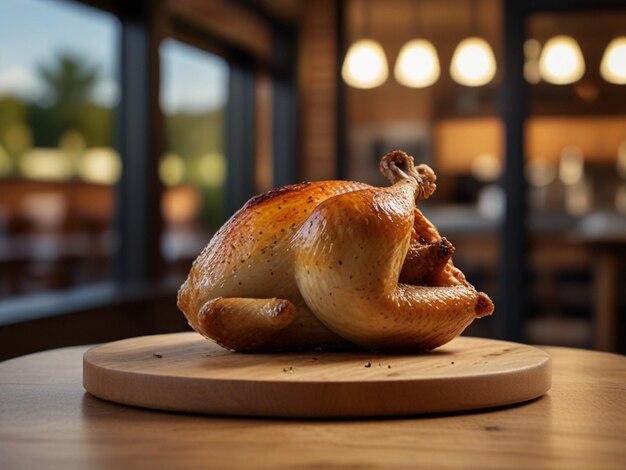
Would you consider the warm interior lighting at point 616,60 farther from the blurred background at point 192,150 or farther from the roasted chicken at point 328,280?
the roasted chicken at point 328,280

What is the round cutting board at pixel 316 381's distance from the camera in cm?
82

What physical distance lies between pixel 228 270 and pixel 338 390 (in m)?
0.25

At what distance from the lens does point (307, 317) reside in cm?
101

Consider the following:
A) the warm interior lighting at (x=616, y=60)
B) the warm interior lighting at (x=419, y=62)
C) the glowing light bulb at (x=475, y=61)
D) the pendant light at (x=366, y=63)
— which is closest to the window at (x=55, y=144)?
the pendant light at (x=366, y=63)

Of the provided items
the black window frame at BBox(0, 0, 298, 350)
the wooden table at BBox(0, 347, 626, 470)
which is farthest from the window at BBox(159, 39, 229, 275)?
the wooden table at BBox(0, 347, 626, 470)

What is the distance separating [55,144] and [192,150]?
0.86m

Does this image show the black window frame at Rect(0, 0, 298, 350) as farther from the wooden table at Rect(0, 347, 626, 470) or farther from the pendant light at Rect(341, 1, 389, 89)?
the wooden table at Rect(0, 347, 626, 470)

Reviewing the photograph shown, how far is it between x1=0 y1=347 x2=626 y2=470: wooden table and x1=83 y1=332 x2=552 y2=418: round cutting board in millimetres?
12

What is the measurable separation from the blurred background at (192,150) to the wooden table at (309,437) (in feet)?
8.15

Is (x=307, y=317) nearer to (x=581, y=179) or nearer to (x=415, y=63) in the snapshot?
(x=415, y=63)

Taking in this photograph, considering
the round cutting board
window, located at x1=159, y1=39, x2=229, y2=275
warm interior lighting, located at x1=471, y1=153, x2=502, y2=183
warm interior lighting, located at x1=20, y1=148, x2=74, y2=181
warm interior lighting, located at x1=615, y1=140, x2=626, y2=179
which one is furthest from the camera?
warm interior lighting, located at x1=471, y1=153, x2=502, y2=183

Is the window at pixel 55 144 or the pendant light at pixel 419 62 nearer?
the window at pixel 55 144

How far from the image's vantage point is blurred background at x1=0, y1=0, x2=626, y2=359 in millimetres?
4359

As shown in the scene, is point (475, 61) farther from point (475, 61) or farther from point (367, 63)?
point (367, 63)
